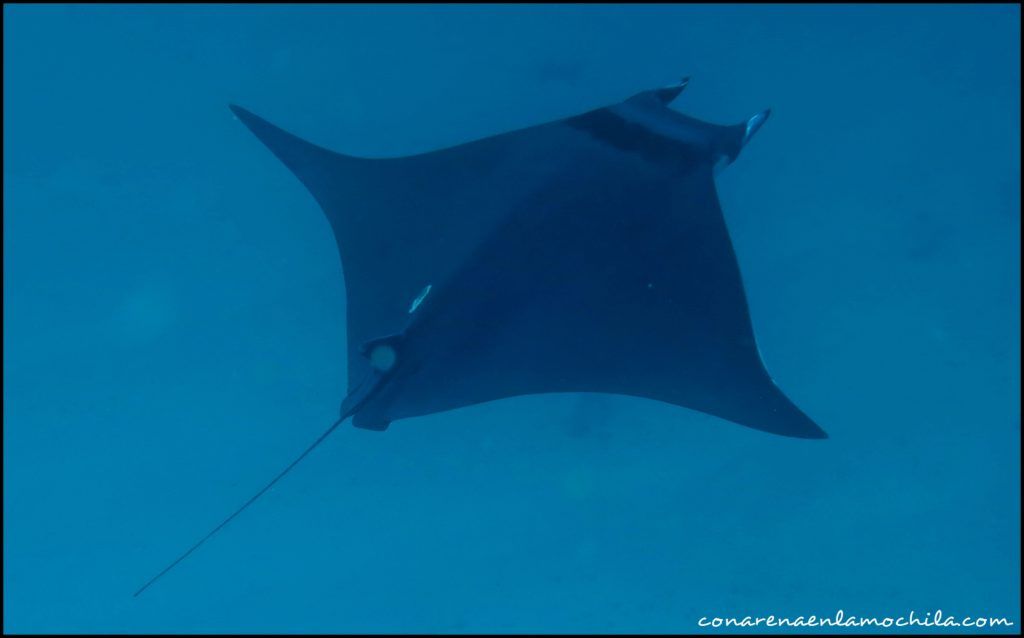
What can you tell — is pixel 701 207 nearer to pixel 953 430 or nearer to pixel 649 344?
pixel 649 344

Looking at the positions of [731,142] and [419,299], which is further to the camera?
[731,142]

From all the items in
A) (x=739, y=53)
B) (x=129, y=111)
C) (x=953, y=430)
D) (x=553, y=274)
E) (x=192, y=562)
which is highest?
(x=739, y=53)

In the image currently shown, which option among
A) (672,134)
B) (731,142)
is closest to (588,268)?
(672,134)

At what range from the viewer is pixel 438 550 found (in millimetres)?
5277

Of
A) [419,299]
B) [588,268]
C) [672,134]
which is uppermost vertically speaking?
[672,134]

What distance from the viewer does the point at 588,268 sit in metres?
3.07

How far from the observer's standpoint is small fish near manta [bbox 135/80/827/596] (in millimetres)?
2979

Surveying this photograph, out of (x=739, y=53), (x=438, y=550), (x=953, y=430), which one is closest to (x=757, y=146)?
(x=739, y=53)

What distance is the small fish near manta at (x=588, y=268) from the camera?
9.77ft

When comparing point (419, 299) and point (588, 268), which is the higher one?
point (588, 268)

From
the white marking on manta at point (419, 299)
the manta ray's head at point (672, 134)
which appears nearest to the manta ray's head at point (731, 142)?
the manta ray's head at point (672, 134)

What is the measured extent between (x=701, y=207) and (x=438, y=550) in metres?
3.32

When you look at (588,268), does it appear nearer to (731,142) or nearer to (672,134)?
(672,134)

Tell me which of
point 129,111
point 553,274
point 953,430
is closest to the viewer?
point 553,274
